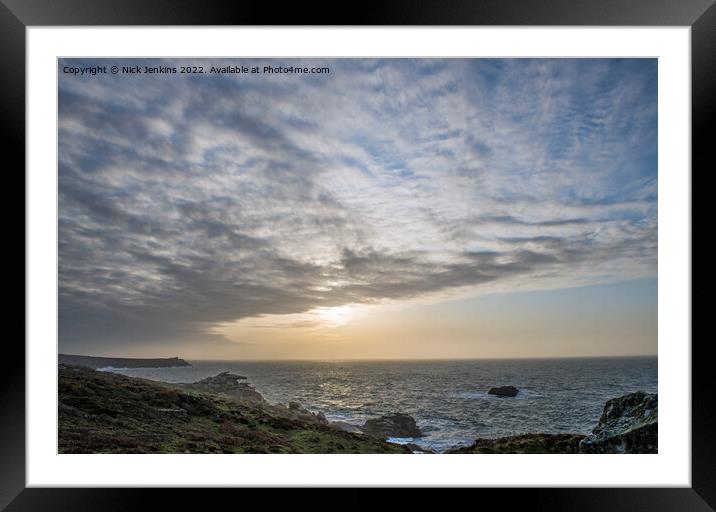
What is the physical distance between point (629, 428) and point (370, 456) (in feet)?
9.33

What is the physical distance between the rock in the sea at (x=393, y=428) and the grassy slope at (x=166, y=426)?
3.24 m

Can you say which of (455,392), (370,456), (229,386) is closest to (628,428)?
(370,456)

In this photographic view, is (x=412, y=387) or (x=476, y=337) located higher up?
(x=476, y=337)

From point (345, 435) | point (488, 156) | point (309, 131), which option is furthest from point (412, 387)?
point (309, 131)

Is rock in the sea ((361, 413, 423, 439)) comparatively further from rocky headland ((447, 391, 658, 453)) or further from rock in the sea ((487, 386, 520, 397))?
rocky headland ((447, 391, 658, 453))

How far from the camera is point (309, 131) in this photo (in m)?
5.49

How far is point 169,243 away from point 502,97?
33.7ft

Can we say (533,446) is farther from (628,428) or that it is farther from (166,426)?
(166,426)

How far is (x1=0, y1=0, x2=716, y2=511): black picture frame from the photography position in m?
2.25

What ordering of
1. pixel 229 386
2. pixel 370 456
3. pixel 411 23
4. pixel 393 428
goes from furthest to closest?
pixel 229 386, pixel 393 428, pixel 370 456, pixel 411 23

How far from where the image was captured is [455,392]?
17.2m

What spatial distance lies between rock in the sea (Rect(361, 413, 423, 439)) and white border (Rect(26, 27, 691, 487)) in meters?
8.17

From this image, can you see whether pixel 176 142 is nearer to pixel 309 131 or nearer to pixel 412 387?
pixel 309 131

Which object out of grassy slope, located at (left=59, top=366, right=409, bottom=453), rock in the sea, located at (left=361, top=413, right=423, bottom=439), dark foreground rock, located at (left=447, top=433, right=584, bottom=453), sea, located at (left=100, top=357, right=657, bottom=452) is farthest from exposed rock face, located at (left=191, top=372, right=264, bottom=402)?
dark foreground rock, located at (left=447, top=433, right=584, bottom=453)
